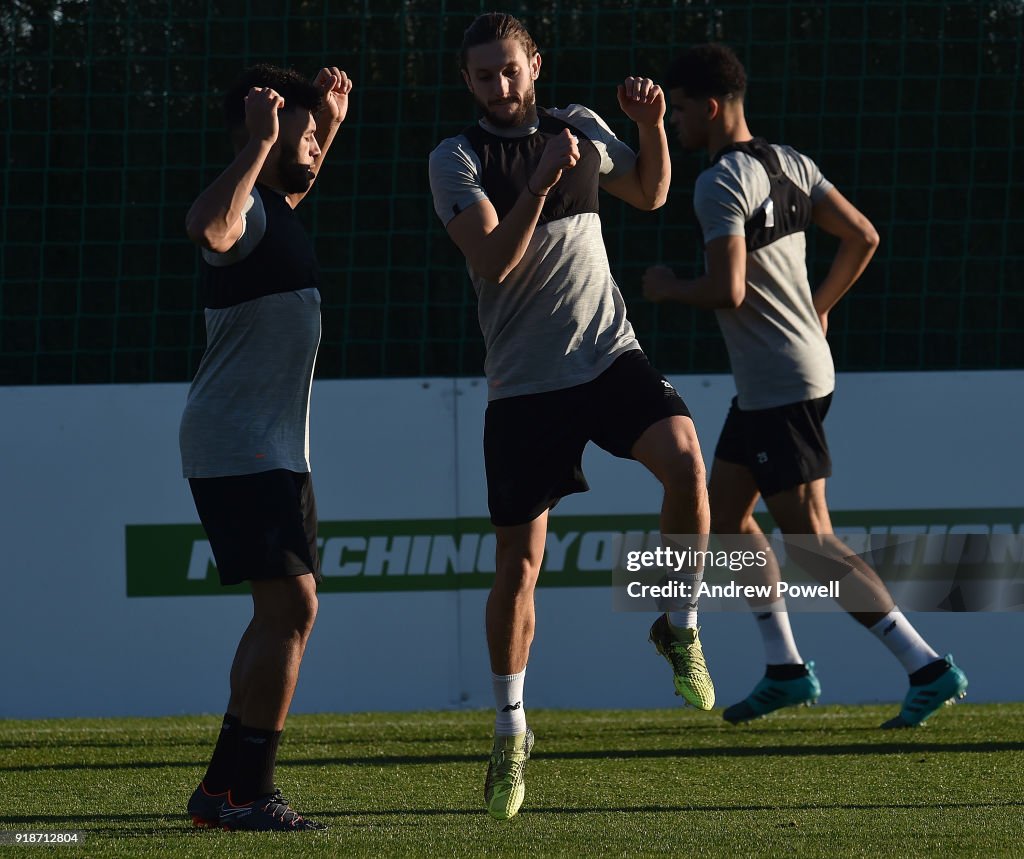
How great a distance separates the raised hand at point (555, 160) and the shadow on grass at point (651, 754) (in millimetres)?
2023

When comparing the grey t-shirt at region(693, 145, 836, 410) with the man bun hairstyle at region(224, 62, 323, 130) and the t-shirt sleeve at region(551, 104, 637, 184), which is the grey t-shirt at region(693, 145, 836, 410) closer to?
the t-shirt sleeve at region(551, 104, 637, 184)

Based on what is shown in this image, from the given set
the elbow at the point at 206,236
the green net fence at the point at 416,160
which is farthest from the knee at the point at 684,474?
the green net fence at the point at 416,160

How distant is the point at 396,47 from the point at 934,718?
352 centimetres

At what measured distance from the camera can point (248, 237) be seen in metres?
3.71

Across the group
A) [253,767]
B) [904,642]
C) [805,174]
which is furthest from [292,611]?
[805,174]

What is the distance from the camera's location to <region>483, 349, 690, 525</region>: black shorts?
3955mm

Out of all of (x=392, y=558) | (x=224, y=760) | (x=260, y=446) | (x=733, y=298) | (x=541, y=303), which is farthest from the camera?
(x=392, y=558)

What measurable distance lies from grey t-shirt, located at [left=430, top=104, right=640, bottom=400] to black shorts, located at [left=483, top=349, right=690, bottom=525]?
40 mm

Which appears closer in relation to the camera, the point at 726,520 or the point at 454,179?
the point at 454,179

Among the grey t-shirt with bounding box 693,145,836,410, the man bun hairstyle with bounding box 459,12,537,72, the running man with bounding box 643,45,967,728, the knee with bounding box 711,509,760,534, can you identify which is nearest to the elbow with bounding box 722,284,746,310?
the running man with bounding box 643,45,967,728

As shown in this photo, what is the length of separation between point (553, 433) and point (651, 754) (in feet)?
4.90

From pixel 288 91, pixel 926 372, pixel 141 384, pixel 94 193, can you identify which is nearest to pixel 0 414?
pixel 141 384

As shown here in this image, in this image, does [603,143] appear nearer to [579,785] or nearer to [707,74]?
[707,74]

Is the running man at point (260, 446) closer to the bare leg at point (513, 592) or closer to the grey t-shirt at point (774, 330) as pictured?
the bare leg at point (513, 592)
